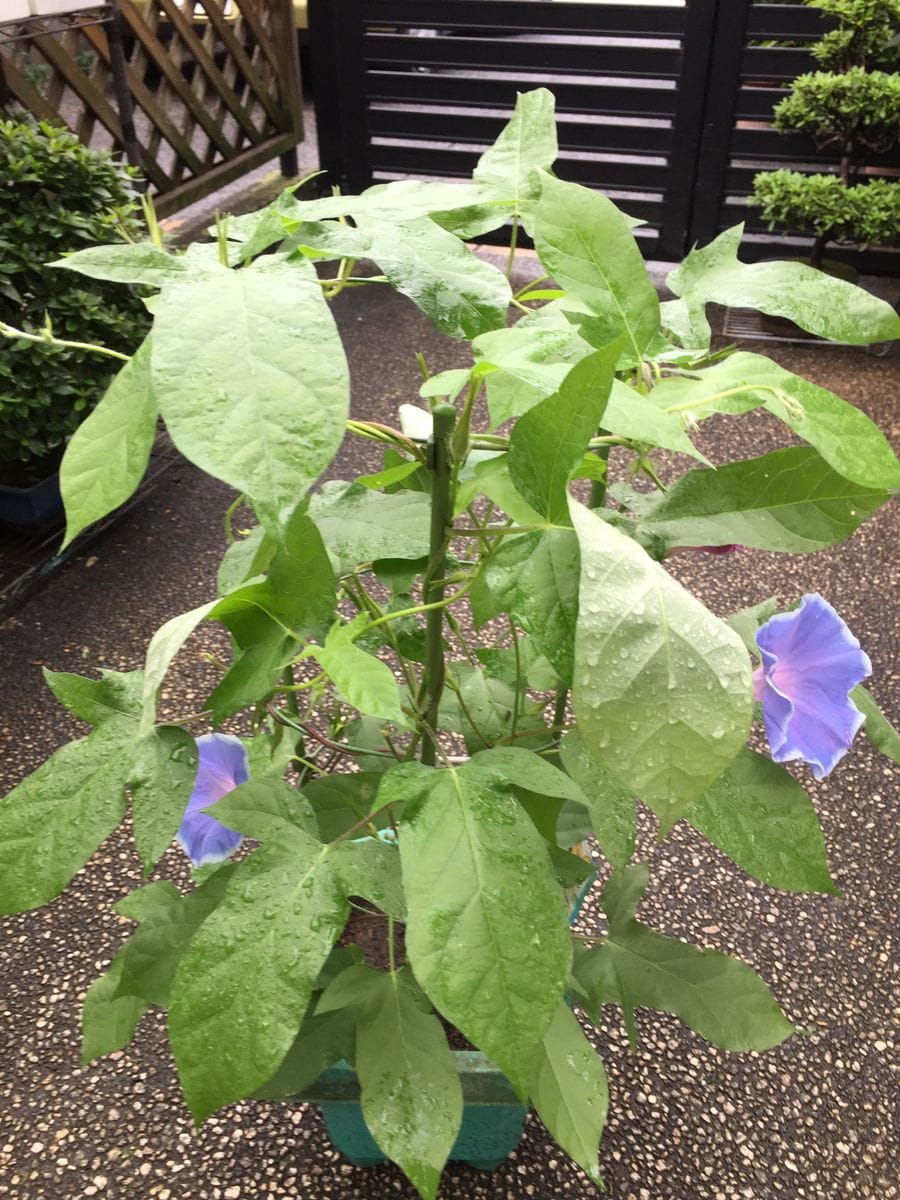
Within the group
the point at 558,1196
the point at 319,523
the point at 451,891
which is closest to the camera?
the point at 451,891

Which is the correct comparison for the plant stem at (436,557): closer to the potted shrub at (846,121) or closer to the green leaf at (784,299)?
the green leaf at (784,299)

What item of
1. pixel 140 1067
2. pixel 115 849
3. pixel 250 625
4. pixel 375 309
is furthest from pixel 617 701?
pixel 375 309

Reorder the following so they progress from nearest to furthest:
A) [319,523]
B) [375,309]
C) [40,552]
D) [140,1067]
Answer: [319,523]
[140,1067]
[40,552]
[375,309]

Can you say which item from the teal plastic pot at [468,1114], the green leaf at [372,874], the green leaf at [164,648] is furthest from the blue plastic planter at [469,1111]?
the green leaf at [164,648]

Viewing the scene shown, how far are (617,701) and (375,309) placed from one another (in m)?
2.83

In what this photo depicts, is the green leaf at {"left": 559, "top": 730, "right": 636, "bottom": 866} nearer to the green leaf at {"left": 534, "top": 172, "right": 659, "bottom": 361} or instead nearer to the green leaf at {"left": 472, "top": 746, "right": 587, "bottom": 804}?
the green leaf at {"left": 472, "top": 746, "right": 587, "bottom": 804}

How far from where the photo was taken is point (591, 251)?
1.54 feet

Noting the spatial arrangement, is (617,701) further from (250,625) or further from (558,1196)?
(558,1196)

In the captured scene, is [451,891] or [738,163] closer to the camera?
[451,891]

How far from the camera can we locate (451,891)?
1.52 feet

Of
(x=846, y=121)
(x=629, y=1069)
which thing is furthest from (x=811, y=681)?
(x=846, y=121)

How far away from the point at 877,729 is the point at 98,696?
0.49 metres

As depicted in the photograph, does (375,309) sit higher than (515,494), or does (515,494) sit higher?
(515,494)

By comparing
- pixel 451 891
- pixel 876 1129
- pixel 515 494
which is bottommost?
pixel 876 1129
